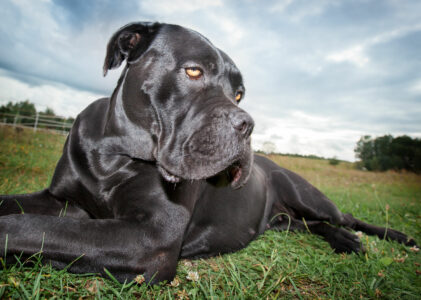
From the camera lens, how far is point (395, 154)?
45250mm

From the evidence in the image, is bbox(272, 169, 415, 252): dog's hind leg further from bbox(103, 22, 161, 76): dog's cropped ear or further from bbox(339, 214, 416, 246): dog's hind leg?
bbox(103, 22, 161, 76): dog's cropped ear

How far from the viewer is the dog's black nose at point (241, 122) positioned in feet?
5.79

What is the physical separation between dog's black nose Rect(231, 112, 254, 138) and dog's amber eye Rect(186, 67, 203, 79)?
1.60 feet

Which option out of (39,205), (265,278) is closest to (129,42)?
(39,205)

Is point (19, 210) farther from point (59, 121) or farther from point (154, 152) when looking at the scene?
point (59, 121)

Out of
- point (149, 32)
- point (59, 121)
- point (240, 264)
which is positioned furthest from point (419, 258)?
point (59, 121)

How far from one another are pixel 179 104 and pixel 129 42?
0.82 m

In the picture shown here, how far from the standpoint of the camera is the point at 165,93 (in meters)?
1.97

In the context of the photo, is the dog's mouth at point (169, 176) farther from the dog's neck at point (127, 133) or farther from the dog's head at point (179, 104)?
the dog's neck at point (127, 133)

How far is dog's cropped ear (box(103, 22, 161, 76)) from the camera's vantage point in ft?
7.18

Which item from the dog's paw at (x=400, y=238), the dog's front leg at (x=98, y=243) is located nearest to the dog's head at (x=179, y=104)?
the dog's front leg at (x=98, y=243)

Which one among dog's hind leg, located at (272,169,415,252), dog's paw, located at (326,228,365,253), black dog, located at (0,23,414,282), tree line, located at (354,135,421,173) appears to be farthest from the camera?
tree line, located at (354,135,421,173)

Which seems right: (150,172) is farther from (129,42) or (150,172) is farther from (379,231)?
(379,231)

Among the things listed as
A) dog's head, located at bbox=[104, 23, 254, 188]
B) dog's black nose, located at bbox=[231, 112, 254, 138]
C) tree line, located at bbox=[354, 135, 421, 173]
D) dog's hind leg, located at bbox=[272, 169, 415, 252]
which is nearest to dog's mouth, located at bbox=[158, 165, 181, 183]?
dog's head, located at bbox=[104, 23, 254, 188]
